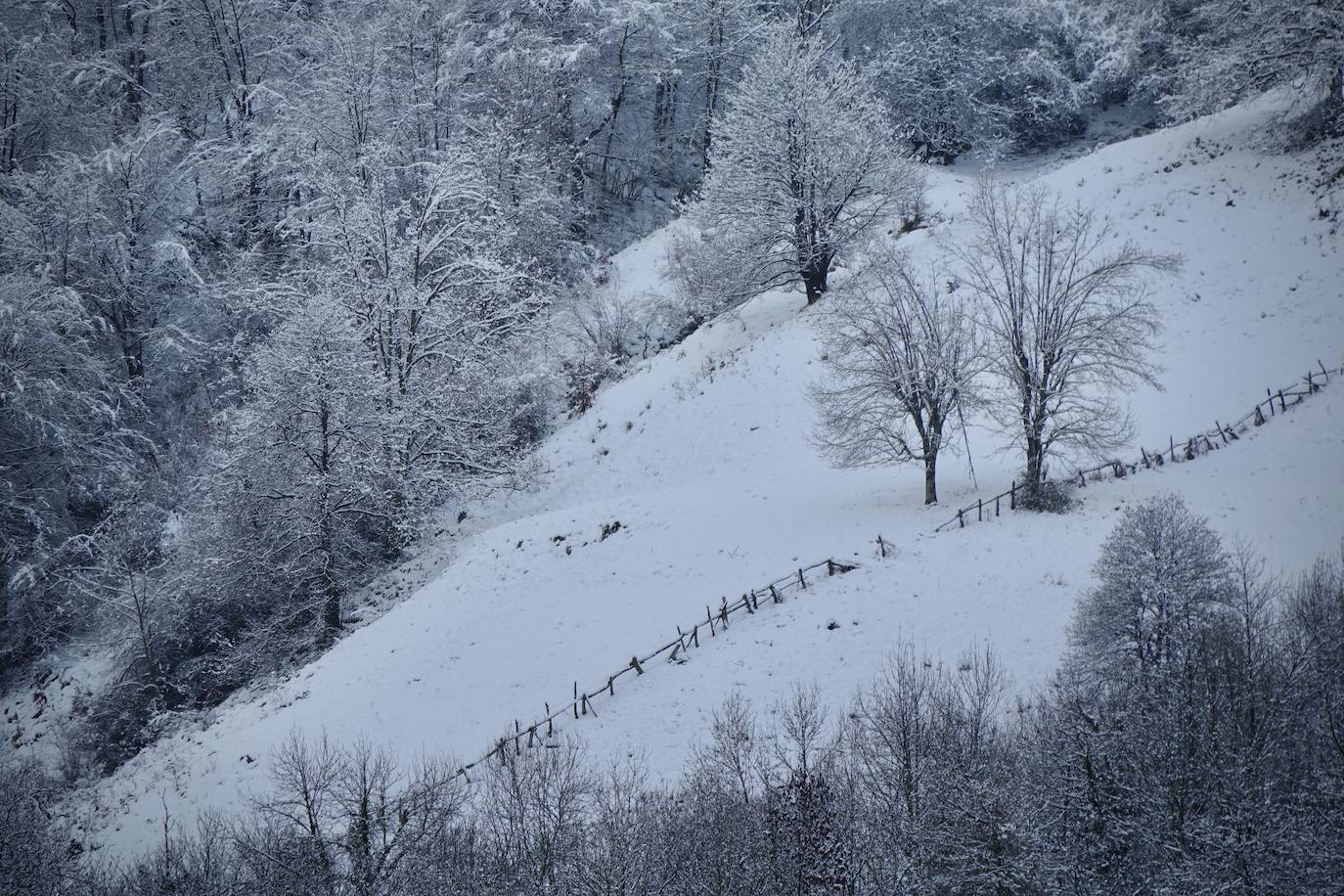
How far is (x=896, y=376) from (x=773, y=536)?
6.34m

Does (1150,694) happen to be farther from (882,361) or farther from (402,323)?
(402,323)

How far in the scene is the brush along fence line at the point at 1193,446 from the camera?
23281 mm

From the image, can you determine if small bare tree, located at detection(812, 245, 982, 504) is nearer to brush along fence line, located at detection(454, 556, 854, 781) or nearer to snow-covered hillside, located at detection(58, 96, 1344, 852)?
snow-covered hillside, located at detection(58, 96, 1344, 852)

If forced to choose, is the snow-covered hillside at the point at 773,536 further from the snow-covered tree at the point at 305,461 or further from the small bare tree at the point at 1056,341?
the snow-covered tree at the point at 305,461

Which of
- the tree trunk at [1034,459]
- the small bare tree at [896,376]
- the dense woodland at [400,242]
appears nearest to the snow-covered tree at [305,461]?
the dense woodland at [400,242]

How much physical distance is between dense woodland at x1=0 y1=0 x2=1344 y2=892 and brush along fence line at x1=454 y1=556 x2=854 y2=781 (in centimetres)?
235

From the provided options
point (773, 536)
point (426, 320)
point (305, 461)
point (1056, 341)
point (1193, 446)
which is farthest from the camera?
point (426, 320)

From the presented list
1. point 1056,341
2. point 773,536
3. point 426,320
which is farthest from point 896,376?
point 426,320

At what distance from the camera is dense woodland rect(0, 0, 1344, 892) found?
25281 millimetres

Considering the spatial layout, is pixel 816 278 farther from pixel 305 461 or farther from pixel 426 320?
pixel 305 461

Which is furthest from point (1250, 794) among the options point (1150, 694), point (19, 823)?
point (19, 823)

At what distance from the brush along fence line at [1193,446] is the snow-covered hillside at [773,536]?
619 mm

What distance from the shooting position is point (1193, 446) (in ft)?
78.0

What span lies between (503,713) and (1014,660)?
11.9 meters
